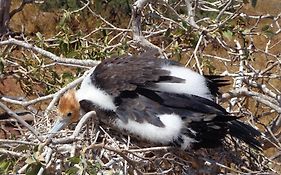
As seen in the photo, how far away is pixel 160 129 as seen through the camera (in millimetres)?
1578

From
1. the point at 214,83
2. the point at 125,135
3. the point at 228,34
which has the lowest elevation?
the point at 125,135

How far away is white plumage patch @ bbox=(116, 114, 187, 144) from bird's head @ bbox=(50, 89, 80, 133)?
6.6 inches

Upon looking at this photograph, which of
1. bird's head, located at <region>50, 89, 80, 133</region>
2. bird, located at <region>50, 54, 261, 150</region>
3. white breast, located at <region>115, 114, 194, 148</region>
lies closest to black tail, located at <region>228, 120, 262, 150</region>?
bird, located at <region>50, 54, 261, 150</region>

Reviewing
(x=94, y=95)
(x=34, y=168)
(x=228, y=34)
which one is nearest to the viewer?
(x=34, y=168)

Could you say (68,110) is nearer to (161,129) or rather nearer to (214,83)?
(161,129)

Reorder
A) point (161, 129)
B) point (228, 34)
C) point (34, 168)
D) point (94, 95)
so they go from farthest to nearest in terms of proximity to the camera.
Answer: point (228, 34)
point (94, 95)
point (161, 129)
point (34, 168)

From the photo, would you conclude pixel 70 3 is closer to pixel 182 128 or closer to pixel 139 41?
pixel 139 41

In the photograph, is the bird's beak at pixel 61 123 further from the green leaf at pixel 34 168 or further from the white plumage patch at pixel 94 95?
the green leaf at pixel 34 168

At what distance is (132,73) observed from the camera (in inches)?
65.4

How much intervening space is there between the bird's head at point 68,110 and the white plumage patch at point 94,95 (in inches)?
0.8

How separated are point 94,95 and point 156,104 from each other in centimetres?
17

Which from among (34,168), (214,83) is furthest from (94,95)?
Answer: (34,168)

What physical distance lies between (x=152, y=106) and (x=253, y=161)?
12.1 inches

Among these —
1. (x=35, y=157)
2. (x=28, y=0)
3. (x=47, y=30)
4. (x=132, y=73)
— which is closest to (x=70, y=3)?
(x=47, y=30)
